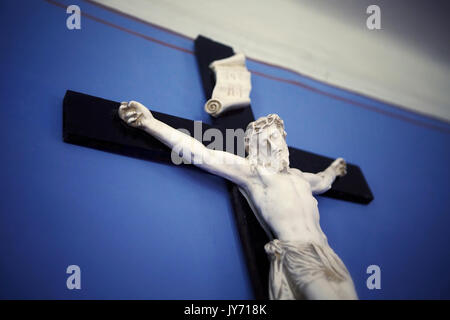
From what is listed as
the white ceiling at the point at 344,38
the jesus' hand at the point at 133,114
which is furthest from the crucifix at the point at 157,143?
the white ceiling at the point at 344,38

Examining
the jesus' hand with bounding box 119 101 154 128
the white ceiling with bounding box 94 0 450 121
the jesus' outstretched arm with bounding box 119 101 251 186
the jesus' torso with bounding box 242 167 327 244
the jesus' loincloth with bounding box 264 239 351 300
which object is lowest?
the jesus' loincloth with bounding box 264 239 351 300

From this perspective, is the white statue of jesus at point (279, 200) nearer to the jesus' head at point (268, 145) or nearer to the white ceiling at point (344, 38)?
the jesus' head at point (268, 145)

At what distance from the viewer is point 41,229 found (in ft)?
5.98

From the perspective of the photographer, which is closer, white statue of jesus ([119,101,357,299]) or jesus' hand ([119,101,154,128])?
white statue of jesus ([119,101,357,299])

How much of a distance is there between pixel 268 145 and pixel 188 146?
0.37 meters

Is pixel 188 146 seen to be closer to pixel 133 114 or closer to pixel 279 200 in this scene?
pixel 133 114

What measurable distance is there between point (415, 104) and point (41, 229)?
2.89 metres

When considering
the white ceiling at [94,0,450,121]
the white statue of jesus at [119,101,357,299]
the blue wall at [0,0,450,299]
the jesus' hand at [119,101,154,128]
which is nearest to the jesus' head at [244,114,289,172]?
the white statue of jesus at [119,101,357,299]

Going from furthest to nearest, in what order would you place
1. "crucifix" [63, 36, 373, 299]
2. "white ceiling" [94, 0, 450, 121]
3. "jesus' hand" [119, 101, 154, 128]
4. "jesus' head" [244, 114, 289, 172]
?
"white ceiling" [94, 0, 450, 121]
"jesus' head" [244, 114, 289, 172]
"jesus' hand" [119, 101, 154, 128]
"crucifix" [63, 36, 373, 299]

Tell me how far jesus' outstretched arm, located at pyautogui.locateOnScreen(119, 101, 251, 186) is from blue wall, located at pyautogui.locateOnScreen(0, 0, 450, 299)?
0.16 meters

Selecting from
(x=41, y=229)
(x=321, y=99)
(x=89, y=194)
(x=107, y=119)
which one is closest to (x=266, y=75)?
(x=321, y=99)

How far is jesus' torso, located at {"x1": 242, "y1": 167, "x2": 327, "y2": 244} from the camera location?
2.00 meters

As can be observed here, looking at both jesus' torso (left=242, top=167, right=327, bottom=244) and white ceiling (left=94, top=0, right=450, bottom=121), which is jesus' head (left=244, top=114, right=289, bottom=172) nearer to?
jesus' torso (left=242, top=167, right=327, bottom=244)

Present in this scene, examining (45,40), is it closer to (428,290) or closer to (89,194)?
(89,194)
